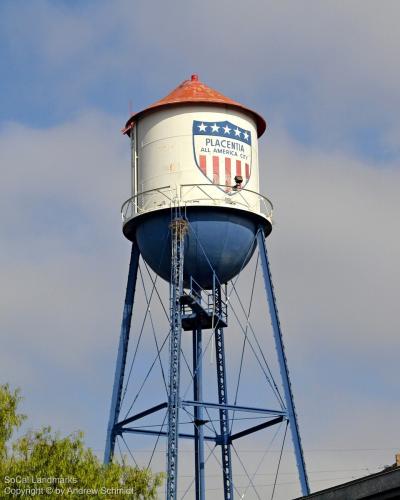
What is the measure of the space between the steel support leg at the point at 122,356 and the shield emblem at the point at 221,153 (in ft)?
12.4

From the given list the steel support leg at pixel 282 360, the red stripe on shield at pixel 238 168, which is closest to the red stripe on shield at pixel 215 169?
the red stripe on shield at pixel 238 168

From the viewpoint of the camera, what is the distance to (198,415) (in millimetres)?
38469

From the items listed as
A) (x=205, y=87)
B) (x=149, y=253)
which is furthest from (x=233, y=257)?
(x=205, y=87)

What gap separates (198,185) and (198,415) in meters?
7.44

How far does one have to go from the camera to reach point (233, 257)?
37125 mm

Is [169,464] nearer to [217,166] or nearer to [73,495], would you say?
[73,495]

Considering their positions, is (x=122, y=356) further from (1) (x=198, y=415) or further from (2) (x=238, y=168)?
(2) (x=238, y=168)

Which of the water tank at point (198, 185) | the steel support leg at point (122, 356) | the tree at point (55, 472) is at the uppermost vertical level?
the water tank at point (198, 185)

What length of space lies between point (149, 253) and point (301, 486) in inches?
332

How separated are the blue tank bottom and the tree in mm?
8785

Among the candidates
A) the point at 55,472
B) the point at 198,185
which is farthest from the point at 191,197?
the point at 55,472

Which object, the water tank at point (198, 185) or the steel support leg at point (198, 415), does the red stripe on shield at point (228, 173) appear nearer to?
the water tank at point (198, 185)

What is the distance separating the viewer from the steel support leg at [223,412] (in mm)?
38312

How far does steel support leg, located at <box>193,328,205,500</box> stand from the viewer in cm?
3797
